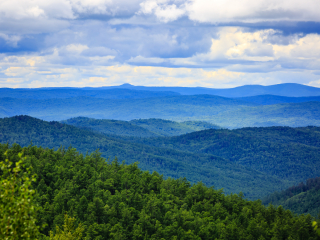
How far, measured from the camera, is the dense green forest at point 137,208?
2793 inches

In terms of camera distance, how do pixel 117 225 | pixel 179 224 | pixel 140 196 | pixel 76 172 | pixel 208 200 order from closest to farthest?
pixel 117 225 < pixel 179 224 < pixel 140 196 < pixel 76 172 < pixel 208 200

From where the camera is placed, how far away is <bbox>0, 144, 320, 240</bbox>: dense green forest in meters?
70.9

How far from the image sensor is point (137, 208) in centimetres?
8481

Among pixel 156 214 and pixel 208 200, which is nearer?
pixel 156 214

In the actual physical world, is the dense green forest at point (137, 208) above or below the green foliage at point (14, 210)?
below

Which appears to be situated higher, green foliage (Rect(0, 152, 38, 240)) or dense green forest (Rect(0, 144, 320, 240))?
green foliage (Rect(0, 152, 38, 240))

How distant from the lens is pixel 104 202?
8225cm

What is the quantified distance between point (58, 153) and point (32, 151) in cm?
808

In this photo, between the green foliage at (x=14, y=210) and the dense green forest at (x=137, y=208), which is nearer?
the green foliage at (x=14, y=210)

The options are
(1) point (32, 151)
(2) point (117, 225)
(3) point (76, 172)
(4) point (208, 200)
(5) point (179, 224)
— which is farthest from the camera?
(1) point (32, 151)

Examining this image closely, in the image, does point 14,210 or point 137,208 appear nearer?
point 14,210

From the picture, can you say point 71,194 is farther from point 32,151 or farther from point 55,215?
point 32,151

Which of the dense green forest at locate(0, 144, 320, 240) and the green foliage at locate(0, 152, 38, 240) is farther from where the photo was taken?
the dense green forest at locate(0, 144, 320, 240)

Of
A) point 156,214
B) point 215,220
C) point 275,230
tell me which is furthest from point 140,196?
point 275,230
